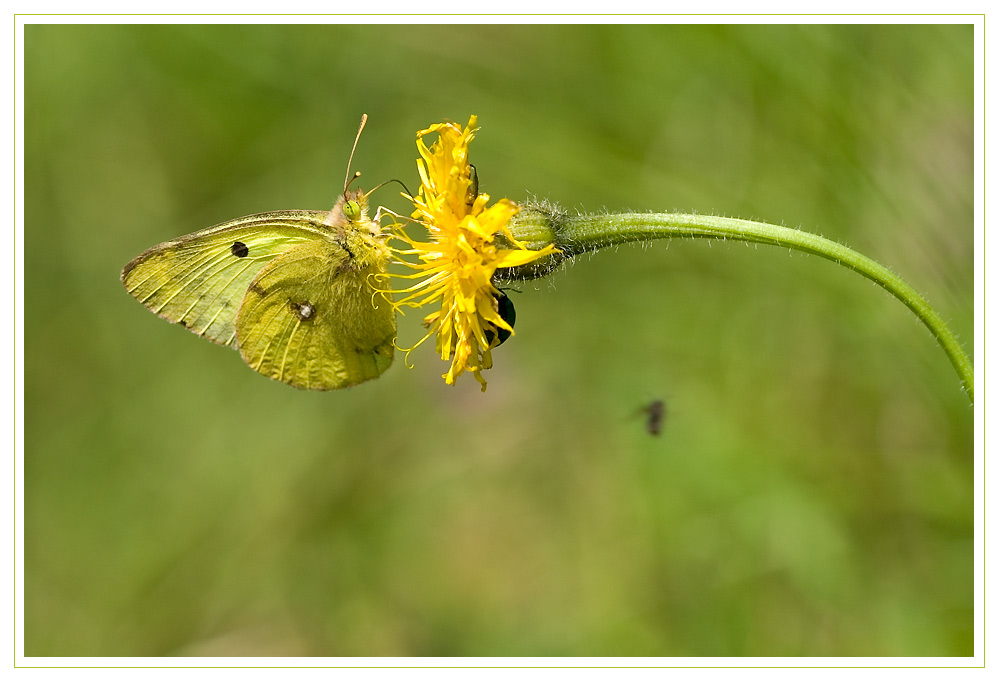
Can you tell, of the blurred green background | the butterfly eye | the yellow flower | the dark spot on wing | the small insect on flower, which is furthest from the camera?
the blurred green background

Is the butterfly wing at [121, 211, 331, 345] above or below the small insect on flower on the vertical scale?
above

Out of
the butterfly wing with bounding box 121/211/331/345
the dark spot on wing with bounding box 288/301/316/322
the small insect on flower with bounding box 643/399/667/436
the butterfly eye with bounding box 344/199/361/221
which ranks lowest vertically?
A: the small insect on flower with bounding box 643/399/667/436

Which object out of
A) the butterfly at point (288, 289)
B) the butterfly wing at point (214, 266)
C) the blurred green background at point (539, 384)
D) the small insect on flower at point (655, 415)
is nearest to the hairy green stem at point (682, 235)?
the butterfly at point (288, 289)

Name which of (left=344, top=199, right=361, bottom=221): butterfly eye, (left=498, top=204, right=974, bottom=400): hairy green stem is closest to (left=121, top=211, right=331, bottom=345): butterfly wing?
(left=344, top=199, right=361, bottom=221): butterfly eye

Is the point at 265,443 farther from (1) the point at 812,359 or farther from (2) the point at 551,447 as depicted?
(1) the point at 812,359

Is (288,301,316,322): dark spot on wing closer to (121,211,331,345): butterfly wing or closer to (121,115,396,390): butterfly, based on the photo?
(121,115,396,390): butterfly

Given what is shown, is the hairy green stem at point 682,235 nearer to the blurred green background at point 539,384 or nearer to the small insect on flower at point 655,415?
the small insect on flower at point 655,415

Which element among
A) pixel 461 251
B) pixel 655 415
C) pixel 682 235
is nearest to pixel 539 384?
pixel 655 415

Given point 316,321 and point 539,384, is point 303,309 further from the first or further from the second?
point 539,384
